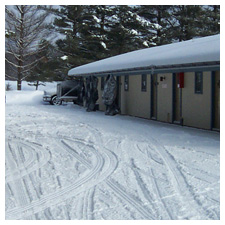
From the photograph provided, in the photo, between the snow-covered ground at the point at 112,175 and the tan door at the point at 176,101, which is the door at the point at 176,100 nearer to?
the tan door at the point at 176,101

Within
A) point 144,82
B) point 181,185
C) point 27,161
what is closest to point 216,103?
point 144,82

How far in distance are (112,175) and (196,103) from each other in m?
6.04

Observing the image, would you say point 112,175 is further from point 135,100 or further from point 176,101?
point 135,100

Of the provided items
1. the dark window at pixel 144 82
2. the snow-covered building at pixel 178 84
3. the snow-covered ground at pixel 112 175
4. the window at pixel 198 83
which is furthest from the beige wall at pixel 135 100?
the snow-covered ground at pixel 112 175

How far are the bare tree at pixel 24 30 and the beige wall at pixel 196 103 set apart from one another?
20.0 metres

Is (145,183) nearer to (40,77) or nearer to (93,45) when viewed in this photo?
(93,45)

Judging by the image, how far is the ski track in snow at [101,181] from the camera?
3.96 m

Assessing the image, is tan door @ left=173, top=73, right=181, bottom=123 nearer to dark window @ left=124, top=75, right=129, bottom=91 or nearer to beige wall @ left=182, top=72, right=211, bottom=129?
beige wall @ left=182, top=72, right=211, bottom=129

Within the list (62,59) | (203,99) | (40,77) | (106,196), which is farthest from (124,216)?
(40,77)

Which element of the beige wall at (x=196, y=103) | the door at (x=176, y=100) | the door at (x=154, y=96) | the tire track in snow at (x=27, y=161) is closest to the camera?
the tire track in snow at (x=27, y=161)

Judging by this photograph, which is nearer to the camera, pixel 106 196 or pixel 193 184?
pixel 106 196

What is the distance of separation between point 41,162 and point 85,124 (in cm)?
534

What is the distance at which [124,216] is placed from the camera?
379 cm

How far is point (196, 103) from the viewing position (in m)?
10.6
